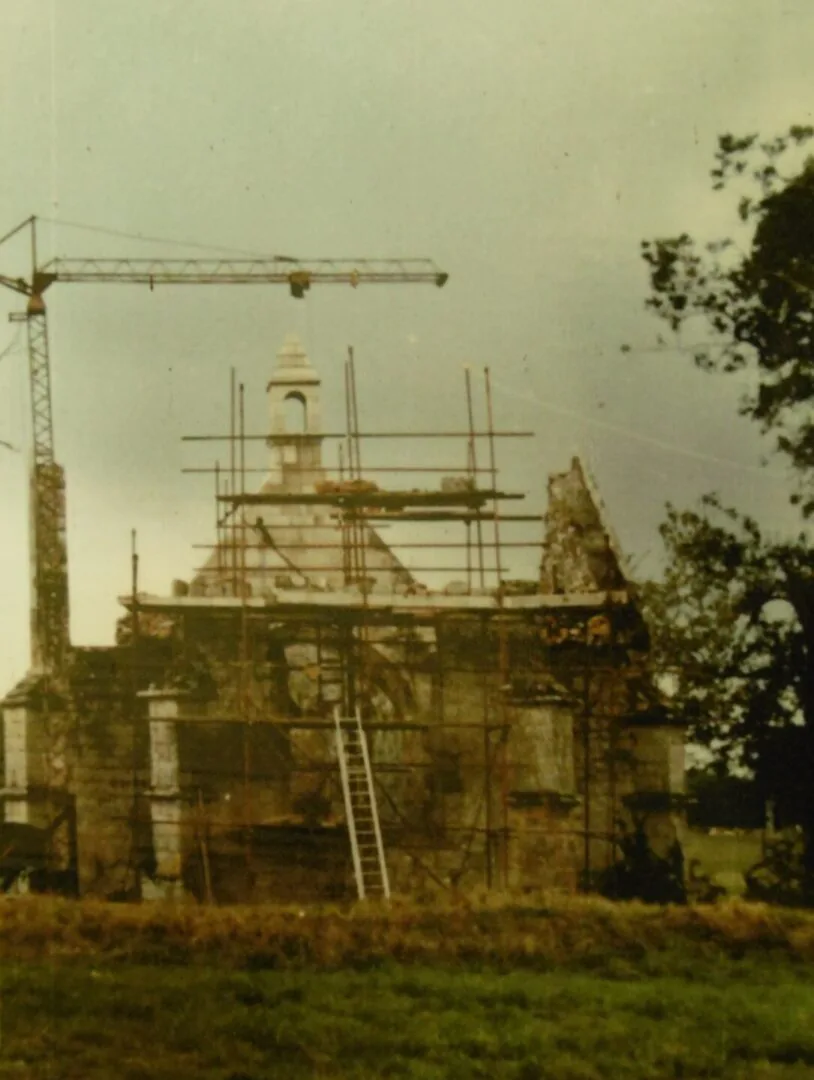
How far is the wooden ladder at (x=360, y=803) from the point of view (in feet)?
64.0

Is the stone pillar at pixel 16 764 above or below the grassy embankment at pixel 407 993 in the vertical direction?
above

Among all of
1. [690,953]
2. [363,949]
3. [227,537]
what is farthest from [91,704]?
[690,953]

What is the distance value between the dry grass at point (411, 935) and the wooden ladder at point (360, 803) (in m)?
3.62

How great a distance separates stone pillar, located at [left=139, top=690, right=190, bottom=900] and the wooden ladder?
82.7 inches

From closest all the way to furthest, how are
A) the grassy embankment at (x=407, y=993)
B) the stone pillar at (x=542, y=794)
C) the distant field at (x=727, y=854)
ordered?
the grassy embankment at (x=407, y=993), the stone pillar at (x=542, y=794), the distant field at (x=727, y=854)

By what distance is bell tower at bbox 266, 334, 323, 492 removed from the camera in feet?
78.6

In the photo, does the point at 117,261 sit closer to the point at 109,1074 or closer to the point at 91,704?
the point at 91,704

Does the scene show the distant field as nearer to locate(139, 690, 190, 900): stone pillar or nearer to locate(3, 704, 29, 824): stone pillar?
locate(139, 690, 190, 900): stone pillar

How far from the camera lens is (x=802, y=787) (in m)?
19.8

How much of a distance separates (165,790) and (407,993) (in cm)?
869

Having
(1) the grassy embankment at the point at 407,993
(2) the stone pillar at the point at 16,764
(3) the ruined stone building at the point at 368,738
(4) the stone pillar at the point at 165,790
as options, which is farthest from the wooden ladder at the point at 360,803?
(2) the stone pillar at the point at 16,764

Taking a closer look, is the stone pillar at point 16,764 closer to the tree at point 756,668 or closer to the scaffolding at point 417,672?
the scaffolding at point 417,672

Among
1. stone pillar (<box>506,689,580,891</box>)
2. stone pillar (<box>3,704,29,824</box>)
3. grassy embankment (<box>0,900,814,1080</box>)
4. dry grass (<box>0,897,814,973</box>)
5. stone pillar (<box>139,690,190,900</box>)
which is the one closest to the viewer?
grassy embankment (<box>0,900,814,1080</box>)

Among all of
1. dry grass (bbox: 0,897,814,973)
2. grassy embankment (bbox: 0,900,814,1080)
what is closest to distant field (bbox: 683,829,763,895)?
dry grass (bbox: 0,897,814,973)
